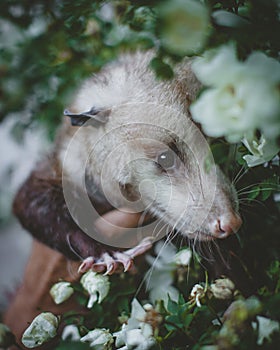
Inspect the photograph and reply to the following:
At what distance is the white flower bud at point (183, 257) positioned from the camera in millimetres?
885

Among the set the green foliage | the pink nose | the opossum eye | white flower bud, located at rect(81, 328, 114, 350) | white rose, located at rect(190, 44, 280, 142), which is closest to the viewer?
white rose, located at rect(190, 44, 280, 142)

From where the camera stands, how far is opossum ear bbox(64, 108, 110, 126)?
0.94 metres

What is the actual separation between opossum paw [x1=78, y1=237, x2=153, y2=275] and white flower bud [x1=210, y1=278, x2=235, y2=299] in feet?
0.68

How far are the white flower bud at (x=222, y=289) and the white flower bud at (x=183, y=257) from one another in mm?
145

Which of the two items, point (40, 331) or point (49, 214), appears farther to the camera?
point (49, 214)

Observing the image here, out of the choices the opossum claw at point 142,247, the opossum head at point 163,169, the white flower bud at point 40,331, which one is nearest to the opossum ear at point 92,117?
the opossum head at point 163,169

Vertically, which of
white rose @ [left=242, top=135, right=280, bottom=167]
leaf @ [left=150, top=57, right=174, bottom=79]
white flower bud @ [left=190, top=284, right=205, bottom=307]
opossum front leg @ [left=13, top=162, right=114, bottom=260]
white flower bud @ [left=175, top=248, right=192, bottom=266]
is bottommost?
opossum front leg @ [left=13, top=162, right=114, bottom=260]

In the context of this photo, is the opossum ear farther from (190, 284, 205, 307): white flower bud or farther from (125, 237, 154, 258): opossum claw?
(190, 284, 205, 307): white flower bud

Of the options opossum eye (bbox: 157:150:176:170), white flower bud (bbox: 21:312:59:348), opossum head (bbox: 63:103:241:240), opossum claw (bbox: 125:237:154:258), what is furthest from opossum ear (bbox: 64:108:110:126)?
white flower bud (bbox: 21:312:59:348)

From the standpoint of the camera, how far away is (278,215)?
34.9 inches

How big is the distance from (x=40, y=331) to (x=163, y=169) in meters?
0.38

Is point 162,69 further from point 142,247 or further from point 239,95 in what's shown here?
point 142,247

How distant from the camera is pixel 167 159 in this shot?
94 cm

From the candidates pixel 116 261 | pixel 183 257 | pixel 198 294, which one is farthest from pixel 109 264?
pixel 198 294
